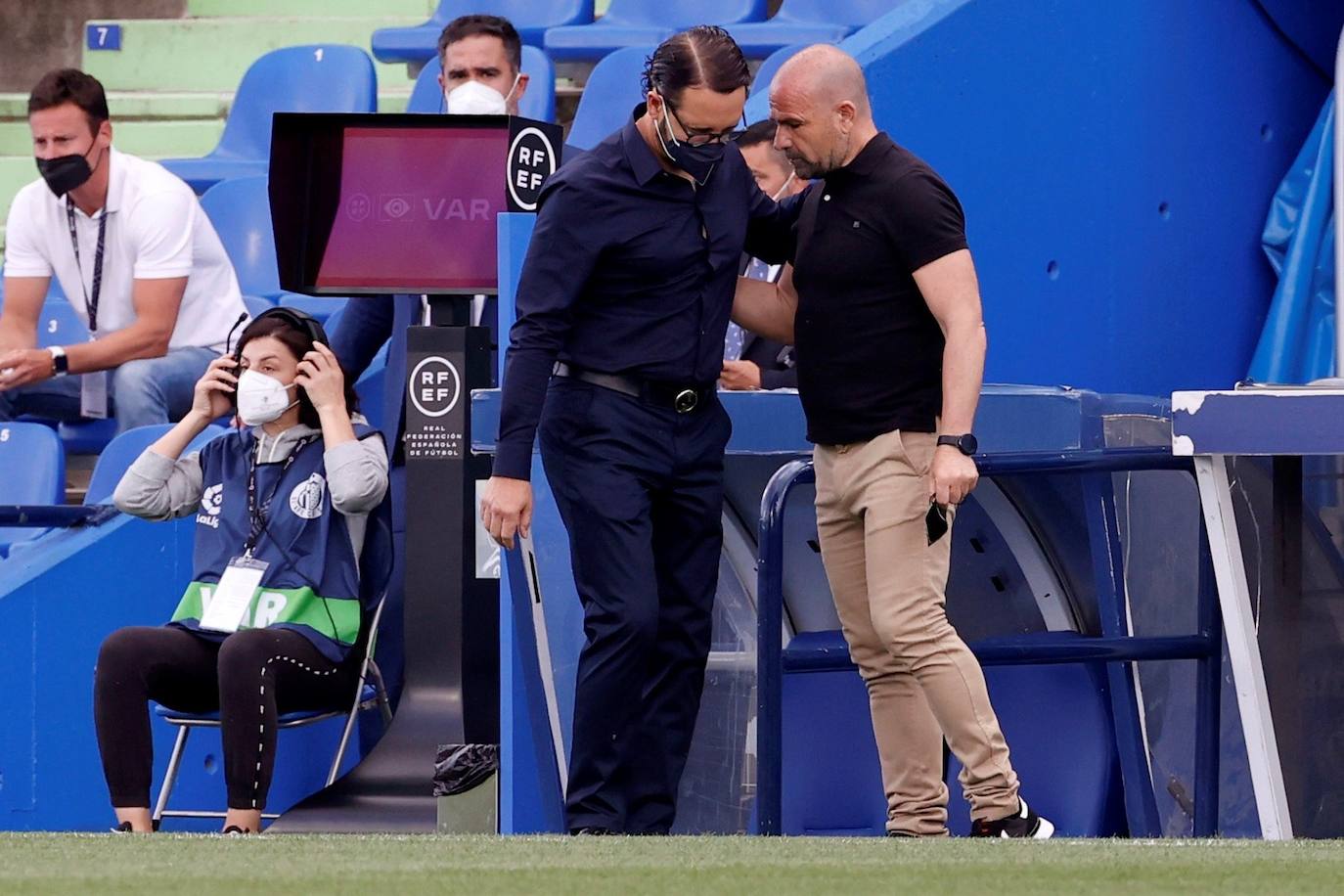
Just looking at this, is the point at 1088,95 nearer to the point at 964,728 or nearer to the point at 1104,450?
the point at 1104,450

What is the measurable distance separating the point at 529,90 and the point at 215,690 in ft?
8.26

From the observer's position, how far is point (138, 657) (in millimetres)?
5184

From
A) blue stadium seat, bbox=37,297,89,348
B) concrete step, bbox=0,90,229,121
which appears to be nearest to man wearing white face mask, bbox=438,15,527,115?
blue stadium seat, bbox=37,297,89,348

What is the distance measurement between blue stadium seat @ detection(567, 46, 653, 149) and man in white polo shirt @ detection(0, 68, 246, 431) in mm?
1156

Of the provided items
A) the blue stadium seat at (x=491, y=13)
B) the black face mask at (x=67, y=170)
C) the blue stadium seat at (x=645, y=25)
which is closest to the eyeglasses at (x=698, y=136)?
the black face mask at (x=67, y=170)

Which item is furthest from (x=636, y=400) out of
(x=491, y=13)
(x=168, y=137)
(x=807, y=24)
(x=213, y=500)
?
(x=168, y=137)

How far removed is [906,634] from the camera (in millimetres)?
3824

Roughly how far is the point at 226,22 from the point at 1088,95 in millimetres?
4525

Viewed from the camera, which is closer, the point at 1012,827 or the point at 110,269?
the point at 1012,827

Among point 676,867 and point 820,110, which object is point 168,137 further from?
point 676,867

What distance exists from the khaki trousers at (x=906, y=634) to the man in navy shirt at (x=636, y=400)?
29 cm

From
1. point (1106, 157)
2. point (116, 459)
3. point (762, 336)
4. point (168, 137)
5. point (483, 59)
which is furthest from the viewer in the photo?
point (168, 137)

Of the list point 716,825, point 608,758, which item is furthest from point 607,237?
point 716,825

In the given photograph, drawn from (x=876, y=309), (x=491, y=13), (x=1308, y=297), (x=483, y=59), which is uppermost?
(x=491, y=13)
